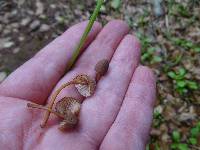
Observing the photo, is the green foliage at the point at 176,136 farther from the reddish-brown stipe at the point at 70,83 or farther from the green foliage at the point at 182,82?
the reddish-brown stipe at the point at 70,83

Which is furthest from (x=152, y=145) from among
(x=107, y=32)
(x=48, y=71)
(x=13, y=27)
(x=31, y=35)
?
(x=13, y=27)

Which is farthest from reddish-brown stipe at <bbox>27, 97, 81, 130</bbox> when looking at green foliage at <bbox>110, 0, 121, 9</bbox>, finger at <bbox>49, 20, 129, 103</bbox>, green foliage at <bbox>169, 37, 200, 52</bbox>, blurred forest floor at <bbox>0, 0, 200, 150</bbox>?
green foliage at <bbox>110, 0, 121, 9</bbox>

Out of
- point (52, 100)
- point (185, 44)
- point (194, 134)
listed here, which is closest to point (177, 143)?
point (194, 134)

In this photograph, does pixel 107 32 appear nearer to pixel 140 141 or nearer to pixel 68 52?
pixel 68 52

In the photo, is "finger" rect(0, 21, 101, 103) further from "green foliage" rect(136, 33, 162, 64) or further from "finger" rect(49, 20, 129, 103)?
"green foliage" rect(136, 33, 162, 64)

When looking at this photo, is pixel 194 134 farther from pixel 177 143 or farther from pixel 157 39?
pixel 157 39

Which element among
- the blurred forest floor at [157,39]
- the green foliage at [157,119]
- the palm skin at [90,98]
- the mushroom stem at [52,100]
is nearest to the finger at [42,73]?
the palm skin at [90,98]
